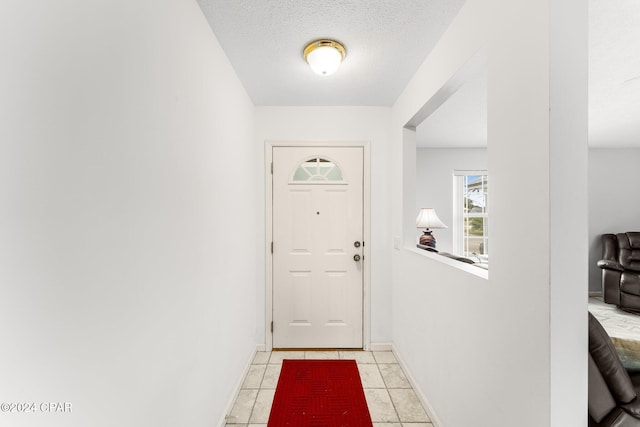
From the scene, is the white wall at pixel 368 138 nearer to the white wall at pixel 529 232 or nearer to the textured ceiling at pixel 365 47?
the textured ceiling at pixel 365 47

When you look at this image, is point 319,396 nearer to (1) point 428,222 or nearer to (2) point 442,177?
(1) point 428,222

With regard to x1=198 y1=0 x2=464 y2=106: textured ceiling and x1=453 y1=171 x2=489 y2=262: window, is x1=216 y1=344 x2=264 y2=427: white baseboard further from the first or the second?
x1=453 y1=171 x2=489 y2=262: window

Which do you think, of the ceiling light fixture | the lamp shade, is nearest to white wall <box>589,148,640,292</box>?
the lamp shade

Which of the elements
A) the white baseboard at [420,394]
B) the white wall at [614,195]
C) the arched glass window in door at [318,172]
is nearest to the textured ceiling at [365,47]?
the arched glass window in door at [318,172]

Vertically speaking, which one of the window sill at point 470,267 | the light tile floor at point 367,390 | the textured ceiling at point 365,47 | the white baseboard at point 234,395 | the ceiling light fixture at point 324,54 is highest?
the textured ceiling at point 365,47

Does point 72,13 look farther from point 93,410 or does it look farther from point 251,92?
point 251,92

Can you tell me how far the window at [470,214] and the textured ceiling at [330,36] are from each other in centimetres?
290

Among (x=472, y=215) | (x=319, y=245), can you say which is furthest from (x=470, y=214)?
(x=319, y=245)

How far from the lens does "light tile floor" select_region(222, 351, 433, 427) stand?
1.98 m

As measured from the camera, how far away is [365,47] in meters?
2.00

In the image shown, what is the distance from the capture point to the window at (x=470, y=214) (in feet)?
16.4

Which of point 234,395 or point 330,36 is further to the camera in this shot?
point 234,395

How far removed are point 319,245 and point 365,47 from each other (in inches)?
69.6

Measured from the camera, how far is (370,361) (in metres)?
2.78
